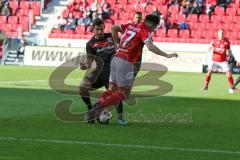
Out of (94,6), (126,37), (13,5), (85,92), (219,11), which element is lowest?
(13,5)

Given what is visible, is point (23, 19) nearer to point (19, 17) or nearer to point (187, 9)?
point (19, 17)

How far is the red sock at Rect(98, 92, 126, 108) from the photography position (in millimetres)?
13406

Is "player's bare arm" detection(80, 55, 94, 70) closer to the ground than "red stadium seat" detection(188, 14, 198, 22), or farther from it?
farther from it

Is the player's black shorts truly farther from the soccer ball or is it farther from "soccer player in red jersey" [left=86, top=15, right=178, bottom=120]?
the soccer ball

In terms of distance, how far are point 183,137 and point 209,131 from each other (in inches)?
43.7

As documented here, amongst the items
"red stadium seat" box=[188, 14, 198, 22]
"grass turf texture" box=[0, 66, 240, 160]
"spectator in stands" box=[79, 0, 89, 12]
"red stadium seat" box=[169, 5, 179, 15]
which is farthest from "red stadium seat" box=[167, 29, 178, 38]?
"grass turf texture" box=[0, 66, 240, 160]

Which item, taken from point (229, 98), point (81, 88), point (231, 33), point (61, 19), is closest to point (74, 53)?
point (61, 19)

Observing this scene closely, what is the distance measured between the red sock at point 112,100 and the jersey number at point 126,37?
37.0 inches

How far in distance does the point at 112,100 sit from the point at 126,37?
3.94 feet

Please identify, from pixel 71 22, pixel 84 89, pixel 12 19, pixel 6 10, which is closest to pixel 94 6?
pixel 71 22

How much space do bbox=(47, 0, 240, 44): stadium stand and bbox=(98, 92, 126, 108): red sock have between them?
95.4ft

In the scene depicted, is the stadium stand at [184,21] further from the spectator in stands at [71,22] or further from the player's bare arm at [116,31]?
the player's bare arm at [116,31]

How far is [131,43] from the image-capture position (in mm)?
13555

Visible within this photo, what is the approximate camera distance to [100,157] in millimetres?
9914
